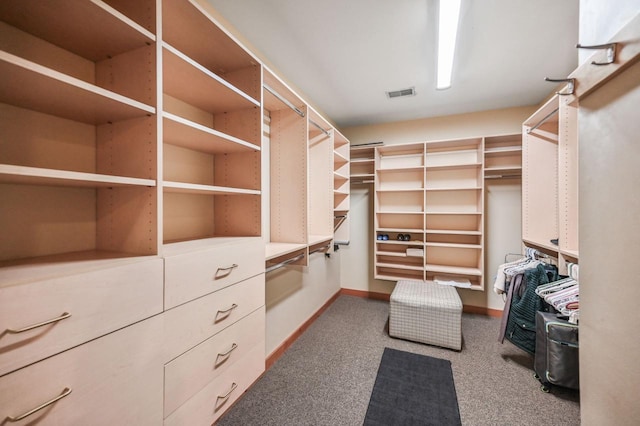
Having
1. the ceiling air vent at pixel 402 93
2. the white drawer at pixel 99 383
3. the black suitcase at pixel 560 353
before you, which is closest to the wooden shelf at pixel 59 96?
the white drawer at pixel 99 383

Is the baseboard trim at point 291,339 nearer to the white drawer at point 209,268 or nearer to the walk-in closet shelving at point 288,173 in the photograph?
the walk-in closet shelving at point 288,173

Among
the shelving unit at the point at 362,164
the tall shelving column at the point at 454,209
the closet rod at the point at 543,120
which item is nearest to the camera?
the closet rod at the point at 543,120

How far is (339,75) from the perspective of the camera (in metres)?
2.48

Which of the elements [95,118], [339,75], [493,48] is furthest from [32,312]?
[493,48]

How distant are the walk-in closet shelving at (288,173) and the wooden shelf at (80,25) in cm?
114

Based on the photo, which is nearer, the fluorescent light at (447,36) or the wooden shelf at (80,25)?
the wooden shelf at (80,25)

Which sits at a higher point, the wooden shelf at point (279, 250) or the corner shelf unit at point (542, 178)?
the corner shelf unit at point (542, 178)

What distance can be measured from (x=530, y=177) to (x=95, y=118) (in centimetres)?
357

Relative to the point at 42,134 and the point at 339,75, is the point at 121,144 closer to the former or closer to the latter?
the point at 42,134

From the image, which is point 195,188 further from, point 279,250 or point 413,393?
point 413,393

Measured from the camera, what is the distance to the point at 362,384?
77.5 inches

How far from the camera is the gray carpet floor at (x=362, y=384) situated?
1669 millimetres

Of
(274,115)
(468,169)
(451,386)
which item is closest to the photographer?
(451,386)

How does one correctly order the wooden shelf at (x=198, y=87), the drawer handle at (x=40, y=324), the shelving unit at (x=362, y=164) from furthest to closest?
1. the shelving unit at (x=362, y=164)
2. the wooden shelf at (x=198, y=87)
3. the drawer handle at (x=40, y=324)
